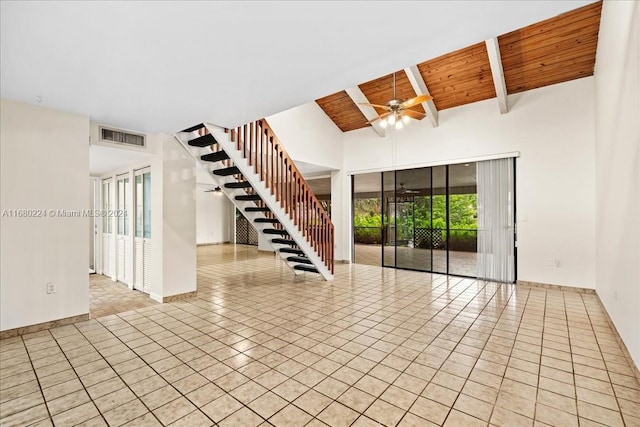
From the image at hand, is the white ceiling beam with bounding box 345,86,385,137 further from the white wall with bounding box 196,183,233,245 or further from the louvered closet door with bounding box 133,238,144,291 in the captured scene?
the white wall with bounding box 196,183,233,245

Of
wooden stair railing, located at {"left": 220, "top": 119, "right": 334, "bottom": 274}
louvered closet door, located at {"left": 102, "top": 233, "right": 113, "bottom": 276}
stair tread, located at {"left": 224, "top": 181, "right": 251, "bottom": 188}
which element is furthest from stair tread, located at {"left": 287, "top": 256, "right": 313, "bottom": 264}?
louvered closet door, located at {"left": 102, "top": 233, "right": 113, "bottom": 276}

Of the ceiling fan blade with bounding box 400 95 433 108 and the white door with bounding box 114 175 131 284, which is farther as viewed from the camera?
the white door with bounding box 114 175 131 284

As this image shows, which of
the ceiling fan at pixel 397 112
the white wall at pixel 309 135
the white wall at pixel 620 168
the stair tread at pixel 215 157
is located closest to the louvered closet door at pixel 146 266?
the stair tread at pixel 215 157

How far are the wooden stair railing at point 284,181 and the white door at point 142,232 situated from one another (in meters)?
1.92

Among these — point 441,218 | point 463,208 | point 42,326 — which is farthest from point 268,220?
point 463,208

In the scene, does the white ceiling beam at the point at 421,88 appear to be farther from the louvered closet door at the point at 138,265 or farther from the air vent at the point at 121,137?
the louvered closet door at the point at 138,265

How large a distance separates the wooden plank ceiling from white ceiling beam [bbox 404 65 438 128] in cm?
20

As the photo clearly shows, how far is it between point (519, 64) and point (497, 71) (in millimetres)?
617

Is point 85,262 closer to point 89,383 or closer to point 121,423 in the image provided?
point 89,383

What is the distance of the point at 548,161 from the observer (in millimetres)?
5520

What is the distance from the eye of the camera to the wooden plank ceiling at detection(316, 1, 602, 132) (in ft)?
15.0

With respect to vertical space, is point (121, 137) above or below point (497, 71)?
below

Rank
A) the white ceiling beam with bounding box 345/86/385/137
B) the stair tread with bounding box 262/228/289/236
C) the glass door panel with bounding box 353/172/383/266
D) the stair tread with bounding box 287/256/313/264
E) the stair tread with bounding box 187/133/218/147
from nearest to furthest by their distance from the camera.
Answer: the stair tread with bounding box 187/133/218/147 → the stair tread with bounding box 262/228/289/236 → the stair tread with bounding box 287/256/313/264 → the white ceiling beam with bounding box 345/86/385/137 → the glass door panel with bounding box 353/172/383/266

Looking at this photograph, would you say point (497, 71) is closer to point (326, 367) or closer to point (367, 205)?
point (326, 367)
